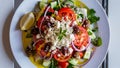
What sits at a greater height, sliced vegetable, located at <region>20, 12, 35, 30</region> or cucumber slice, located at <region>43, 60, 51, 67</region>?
sliced vegetable, located at <region>20, 12, 35, 30</region>

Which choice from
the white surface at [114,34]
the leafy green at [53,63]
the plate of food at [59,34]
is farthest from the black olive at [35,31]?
the white surface at [114,34]

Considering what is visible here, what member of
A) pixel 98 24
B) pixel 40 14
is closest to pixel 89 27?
pixel 98 24

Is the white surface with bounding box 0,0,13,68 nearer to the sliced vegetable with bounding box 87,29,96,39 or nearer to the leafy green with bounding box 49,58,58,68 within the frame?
the leafy green with bounding box 49,58,58,68

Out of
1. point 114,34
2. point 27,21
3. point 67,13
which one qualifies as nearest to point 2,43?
point 27,21

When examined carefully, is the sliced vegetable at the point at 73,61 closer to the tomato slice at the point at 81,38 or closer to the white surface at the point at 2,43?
→ the tomato slice at the point at 81,38

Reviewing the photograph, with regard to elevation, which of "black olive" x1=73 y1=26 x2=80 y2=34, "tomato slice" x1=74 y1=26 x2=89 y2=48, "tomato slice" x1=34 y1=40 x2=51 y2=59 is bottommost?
"tomato slice" x1=34 y1=40 x2=51 y2=59

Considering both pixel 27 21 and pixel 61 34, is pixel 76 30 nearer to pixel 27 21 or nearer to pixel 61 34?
pixel 61 34

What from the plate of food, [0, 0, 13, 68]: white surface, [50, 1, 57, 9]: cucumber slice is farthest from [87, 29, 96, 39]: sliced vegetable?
[0, 0, 13, 68]: white surface

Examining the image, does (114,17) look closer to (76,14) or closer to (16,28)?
(76,14)

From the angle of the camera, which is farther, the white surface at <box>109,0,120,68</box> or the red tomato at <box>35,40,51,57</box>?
the white surface at <box>109,0,120,68</box>
